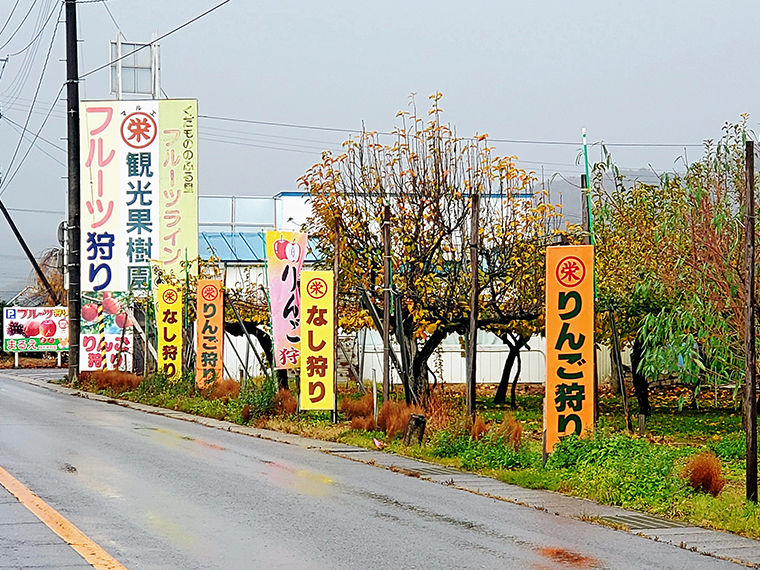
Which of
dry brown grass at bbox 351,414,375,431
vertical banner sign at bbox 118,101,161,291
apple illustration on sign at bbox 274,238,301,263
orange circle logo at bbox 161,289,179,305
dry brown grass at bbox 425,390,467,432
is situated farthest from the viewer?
vertical banner sign at bbox 118,101,161,291

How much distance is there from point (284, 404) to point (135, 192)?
1455 cm

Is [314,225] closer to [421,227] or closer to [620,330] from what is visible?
[421,227]

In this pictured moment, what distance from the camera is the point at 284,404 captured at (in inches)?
813

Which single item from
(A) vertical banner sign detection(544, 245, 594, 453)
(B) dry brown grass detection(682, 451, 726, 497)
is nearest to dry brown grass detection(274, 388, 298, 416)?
(A) vertical banner sign detection(544, 245, 594, 453)

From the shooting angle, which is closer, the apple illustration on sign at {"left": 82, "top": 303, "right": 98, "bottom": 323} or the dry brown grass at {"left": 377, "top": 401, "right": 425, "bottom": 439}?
the dry brown grass at {"left": 377, "top": 401, "right": 425, "bottom": 439}

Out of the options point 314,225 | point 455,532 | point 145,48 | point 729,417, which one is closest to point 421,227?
point 314,225

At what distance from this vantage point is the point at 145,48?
34688 mm

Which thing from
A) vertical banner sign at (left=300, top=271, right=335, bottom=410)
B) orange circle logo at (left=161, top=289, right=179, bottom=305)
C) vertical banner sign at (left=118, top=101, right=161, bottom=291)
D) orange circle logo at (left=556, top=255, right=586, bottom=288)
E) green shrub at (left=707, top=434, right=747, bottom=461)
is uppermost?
vertical banner sign at (left=118, top=101, right=161, bottom=291)

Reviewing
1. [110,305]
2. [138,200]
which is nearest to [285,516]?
[138,200]

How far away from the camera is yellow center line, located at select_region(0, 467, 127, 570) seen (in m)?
7.27

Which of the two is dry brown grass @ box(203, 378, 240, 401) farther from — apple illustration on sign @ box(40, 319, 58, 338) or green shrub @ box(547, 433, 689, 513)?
apple illustration on sign @ box(40, 319, 58, 338)

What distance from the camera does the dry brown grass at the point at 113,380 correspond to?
1193 inches

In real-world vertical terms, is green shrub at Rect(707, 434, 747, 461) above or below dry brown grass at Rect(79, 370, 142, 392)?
below

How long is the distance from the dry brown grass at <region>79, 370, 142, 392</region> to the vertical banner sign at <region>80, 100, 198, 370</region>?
2176mm
